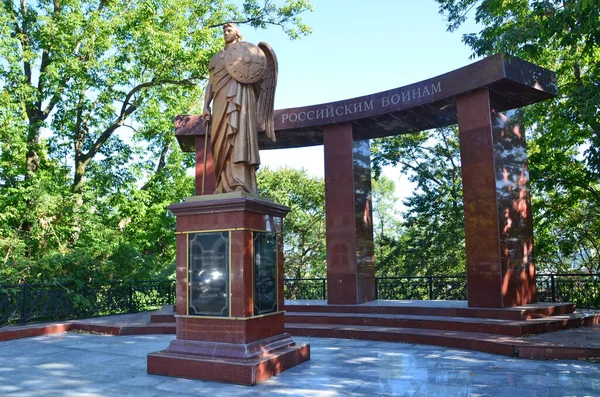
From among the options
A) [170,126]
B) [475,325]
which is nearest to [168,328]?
[475,325]

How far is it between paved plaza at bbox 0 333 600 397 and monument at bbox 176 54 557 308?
10.3 feet

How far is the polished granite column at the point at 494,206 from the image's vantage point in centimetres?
1029

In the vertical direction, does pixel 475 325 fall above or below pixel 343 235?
below

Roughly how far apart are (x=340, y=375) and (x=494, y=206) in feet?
19.5

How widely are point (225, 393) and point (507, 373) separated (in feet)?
12.3

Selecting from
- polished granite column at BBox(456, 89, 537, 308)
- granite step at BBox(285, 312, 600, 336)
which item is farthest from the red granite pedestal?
polished granite column at BBox(456, 89, 537, 308)

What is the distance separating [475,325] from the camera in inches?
360

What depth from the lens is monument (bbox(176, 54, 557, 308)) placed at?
10.4m

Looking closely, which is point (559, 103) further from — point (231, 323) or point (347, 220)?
point (231, 323)

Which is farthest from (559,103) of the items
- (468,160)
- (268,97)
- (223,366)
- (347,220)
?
(223,366)

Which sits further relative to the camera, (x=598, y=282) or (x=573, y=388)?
(x=598, y=282)

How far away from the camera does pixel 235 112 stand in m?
7.42

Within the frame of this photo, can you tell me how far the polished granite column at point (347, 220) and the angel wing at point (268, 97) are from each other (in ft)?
16.9

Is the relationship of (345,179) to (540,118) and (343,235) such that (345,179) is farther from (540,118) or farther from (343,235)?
(540,118)
